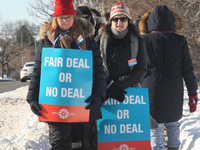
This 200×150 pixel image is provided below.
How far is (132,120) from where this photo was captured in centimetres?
285

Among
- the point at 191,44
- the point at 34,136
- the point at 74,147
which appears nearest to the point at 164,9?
the point at 74,147

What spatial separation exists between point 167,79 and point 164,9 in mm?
833

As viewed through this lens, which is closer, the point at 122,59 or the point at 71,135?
the point at 71,135

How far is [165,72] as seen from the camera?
3275mm

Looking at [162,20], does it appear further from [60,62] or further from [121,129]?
[60,62]

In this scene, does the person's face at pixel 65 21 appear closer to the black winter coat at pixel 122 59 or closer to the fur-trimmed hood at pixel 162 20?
the black winter coat at pixel 122 59

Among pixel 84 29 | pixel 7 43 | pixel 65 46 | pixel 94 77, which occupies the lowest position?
pixel 94 77

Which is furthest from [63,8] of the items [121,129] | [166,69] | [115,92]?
[166,69]

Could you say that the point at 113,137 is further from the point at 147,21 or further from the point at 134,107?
the point at 147,21

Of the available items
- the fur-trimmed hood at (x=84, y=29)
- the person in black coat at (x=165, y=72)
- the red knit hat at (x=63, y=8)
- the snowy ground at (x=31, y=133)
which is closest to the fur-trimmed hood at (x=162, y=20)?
the person in black coat at (x=165, y=72)

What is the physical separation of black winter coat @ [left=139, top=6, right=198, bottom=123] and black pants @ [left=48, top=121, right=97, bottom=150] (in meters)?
0.90

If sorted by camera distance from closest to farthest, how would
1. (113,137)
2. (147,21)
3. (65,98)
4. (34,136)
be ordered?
(65,98) → (113,137) → (147,21) → (34,136)

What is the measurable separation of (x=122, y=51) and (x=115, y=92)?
0.46 metres

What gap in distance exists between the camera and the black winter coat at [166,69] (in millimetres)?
3273
